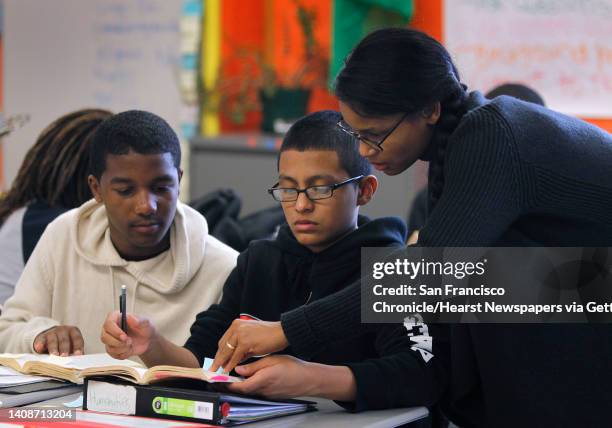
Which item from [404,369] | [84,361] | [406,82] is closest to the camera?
[406,82]

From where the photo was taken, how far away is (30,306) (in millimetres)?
2324

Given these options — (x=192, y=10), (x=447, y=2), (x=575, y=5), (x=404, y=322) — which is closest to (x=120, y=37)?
(x=192, y=10)

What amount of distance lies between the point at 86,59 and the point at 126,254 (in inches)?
161

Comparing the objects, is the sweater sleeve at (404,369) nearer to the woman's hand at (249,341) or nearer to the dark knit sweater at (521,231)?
the dark knit sweater at (521,231)

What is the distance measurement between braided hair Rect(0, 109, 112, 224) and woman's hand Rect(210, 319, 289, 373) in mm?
1267

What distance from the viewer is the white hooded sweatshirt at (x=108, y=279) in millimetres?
2316

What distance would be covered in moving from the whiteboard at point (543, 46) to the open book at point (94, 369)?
2217 mm

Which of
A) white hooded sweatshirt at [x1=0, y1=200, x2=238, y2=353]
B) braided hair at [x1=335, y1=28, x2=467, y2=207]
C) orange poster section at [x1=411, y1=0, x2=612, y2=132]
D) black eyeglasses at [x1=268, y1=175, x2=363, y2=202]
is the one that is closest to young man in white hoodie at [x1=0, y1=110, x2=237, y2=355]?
white hooded sweatshirt at [x1=0, y1=200, x2=238, y2=353]

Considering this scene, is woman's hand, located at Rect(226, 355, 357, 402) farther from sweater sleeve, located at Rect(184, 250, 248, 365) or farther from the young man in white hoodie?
the young man in white hoodie

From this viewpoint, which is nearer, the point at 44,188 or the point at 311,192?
the point at 311,192

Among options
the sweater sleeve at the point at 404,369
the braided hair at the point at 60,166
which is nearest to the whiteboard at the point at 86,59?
the braided hair at the point at 60,166

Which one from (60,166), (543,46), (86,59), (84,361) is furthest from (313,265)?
(86,59)

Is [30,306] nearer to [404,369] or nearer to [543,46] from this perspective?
[404,369]

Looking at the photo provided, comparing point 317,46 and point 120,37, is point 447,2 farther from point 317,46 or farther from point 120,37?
point 120,37
